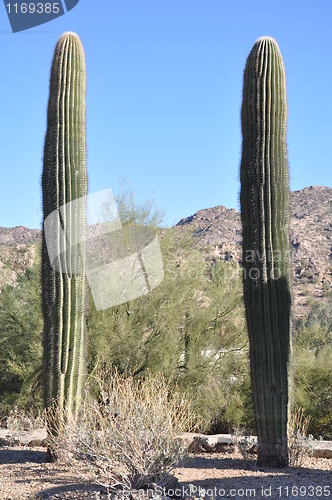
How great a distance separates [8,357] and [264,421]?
6.48 metres

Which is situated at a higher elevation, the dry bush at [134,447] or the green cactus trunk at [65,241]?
the green cactus trunk at [65,241]

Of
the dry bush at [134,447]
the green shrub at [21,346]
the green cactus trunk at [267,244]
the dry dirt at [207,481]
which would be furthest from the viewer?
the green shrub at [21,346]

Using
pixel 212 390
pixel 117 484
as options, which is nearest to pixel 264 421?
pixel 117 484

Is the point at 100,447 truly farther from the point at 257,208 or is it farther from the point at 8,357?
the point at 8,357

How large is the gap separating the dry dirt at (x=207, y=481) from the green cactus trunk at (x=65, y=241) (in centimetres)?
82

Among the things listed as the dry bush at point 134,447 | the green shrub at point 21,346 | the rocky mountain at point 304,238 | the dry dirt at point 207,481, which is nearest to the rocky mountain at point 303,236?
the rocky mountain at point 304,238

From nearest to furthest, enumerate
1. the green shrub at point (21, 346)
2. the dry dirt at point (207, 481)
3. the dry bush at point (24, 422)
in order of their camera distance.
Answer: the dry dirt at point (207, 481)
the dry bush at point (24, 422)
the green shrub at point (21, 346)

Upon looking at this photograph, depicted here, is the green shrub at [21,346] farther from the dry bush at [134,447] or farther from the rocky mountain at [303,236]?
the rocky mountain at [303,236]

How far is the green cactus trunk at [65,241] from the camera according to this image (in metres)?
6.81

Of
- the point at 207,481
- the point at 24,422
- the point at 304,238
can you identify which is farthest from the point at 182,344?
the point at 304,238

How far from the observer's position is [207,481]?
5.84 m

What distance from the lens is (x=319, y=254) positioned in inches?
1037

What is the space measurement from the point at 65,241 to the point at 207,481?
128 inches

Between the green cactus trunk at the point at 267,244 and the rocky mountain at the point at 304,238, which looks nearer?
the green cactus trunk at the point at 267,244
